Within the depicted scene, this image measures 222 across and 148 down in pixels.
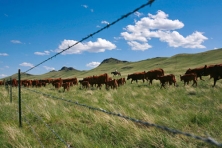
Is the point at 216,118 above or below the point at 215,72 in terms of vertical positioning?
below

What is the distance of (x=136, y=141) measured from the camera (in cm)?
417

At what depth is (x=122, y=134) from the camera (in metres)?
4.64

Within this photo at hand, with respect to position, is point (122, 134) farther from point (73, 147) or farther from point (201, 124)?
point (201, 124)

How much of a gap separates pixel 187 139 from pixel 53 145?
2.76m

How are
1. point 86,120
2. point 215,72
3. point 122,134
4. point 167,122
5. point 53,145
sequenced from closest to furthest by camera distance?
point 53,145 < point 122,134 < point 167,122 < point 86,120 < point 215,72

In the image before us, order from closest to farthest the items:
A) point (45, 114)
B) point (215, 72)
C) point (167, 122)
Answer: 1. point (167, 122)
2. point (45, 114)
3. point (215, 72)

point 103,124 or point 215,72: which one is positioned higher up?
point 215,72

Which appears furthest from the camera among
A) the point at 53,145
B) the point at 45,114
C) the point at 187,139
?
the point at 45,114

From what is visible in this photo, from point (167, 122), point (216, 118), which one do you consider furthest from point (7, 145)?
point (216, 118)

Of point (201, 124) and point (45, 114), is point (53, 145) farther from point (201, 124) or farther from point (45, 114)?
point (201, 124)

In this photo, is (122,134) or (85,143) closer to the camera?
(85,143)

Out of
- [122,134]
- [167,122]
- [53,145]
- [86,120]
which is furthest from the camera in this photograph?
[86,120]

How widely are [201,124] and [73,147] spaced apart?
10.9 ft

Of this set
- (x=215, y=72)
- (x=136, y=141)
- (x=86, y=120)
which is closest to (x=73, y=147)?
(x=136, y=141)
